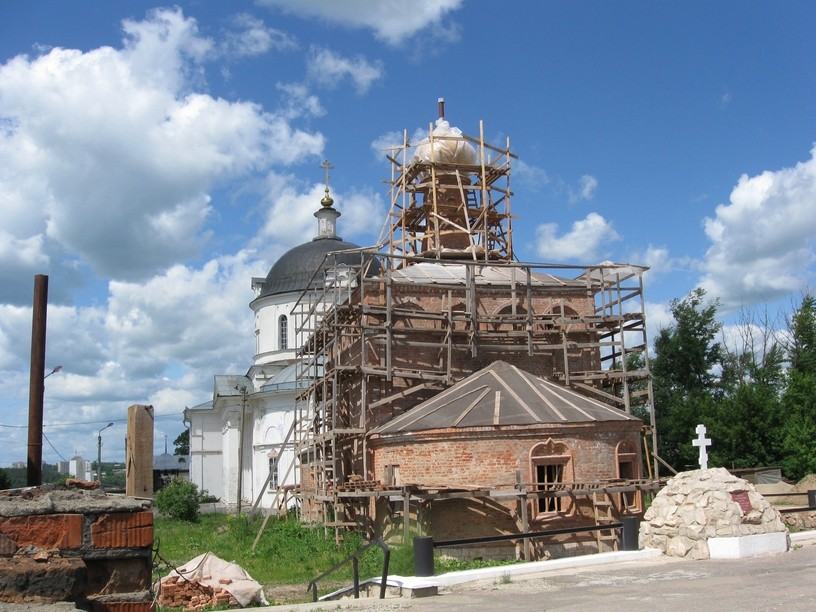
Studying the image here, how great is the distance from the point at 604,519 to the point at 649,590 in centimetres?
1062

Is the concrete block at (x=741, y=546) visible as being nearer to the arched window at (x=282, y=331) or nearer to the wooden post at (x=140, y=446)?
the wooden post at (x=140, y=446)

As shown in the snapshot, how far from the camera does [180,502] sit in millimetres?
32250

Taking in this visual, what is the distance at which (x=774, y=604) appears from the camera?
307 inches

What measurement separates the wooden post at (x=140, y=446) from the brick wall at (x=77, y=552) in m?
0.97

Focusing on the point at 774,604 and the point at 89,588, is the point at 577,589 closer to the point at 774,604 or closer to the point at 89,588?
the point at 774,604

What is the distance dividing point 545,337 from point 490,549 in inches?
321

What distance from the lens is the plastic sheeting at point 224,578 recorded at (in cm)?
1315

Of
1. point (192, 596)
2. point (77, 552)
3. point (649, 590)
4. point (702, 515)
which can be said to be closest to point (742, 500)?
point (702, 515)

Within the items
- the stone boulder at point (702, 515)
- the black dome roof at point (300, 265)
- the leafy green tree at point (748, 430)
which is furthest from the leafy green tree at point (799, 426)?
the stone boulder at point (702, 515)

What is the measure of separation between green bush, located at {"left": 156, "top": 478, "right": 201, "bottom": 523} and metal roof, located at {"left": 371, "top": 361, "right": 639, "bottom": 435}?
1435 cm

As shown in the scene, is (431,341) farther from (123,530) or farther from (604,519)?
(123,530)

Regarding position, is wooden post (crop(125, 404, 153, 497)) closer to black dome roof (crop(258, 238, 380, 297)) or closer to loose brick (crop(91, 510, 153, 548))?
loose brick (crop(91, 510, 153, 548))

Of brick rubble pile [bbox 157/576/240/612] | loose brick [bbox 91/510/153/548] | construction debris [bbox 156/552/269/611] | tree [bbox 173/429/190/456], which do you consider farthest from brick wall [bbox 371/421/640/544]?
→ tree [bbox 173/429/190/456]

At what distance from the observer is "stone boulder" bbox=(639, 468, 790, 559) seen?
11.2 m
